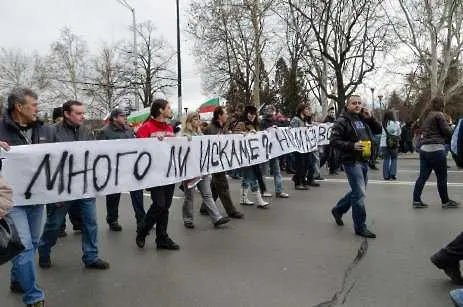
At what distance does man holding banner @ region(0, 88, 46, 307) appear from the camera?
11.8 feet

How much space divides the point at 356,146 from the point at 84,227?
316 centimetres

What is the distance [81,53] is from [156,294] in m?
52.6

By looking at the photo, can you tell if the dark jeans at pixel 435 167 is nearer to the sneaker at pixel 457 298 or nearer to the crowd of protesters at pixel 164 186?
the crowd of protesters at pixel 164 186

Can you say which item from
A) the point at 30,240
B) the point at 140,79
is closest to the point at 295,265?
the point at 30,240

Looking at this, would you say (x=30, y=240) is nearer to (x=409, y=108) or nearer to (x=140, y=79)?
(x=140, y=79)

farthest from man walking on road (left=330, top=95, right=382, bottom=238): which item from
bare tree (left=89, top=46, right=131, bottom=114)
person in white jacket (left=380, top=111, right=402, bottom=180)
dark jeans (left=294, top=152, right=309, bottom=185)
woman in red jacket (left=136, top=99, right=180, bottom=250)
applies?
bare tree (left=89, top=46, right=131, bottom=114)

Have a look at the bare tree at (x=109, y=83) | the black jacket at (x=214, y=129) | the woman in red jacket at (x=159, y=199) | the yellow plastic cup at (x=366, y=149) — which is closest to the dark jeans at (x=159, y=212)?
the woman in red jacket at (x=159, y=199)

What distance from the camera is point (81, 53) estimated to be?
52969 millimetres

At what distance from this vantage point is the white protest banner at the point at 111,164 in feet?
13.7

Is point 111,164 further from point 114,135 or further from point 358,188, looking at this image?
point 358,188

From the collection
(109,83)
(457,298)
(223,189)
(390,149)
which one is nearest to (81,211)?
(223,189)

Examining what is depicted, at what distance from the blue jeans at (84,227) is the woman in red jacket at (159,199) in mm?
804

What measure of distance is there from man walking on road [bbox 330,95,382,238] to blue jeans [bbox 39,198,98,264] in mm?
2945

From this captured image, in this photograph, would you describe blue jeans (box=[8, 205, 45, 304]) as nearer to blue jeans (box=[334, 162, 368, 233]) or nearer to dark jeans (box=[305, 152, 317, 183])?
blue jeans (box=[334, 162, 368, 233])
